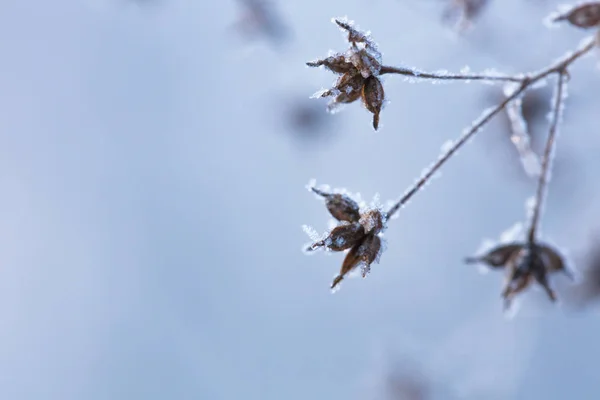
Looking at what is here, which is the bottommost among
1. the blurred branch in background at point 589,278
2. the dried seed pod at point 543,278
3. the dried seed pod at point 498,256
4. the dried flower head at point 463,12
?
the dried seed pod at point 543,278

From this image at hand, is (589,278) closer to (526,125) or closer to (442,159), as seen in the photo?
(526,125)

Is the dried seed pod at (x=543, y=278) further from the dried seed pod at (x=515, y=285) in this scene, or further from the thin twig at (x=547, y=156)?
the thin twig at (x=547, y=156)

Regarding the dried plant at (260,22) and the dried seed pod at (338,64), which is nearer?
the dried seed pod at (338,64)

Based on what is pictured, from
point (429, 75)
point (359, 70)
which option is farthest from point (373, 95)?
point (429, 75)

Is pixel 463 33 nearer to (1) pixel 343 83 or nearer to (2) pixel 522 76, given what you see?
(2) pixel 522 76

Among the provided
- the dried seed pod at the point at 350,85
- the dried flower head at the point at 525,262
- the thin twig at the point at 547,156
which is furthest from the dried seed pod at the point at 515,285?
the dried seed pod at the point at 350,85

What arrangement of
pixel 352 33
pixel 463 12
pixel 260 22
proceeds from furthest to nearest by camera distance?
pixel 260 22 < pixel 463 12 < pixel 352 33

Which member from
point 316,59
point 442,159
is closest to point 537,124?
point 442,159
